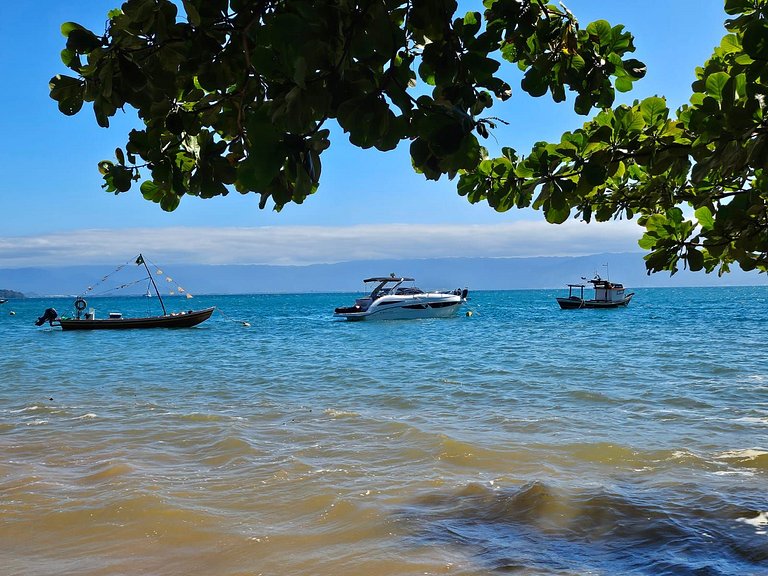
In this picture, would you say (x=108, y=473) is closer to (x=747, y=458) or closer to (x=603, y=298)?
(x=747, y=458)

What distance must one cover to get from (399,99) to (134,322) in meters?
42.8

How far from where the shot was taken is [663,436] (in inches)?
368

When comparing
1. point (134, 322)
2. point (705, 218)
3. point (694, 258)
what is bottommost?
point (134, 322)

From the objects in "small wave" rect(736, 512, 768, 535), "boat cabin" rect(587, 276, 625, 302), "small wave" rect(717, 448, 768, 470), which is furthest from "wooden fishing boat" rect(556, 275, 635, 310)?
"small wave" rect(736, 512, 768, 535)

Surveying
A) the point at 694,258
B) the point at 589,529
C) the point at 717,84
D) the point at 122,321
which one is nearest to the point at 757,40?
the point at 717,84

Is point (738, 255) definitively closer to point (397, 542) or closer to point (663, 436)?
point (397, 542)

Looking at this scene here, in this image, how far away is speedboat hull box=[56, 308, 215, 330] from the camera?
133 ft

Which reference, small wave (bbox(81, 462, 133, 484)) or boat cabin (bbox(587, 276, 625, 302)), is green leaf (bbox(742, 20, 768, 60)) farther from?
boat cabin (bbox(587, 276, 625, 302))

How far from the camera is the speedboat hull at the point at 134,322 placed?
40.5m

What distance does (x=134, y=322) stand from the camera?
4131 centimetres

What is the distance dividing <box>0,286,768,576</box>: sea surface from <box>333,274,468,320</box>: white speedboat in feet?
95.3

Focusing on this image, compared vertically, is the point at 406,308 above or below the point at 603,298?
below

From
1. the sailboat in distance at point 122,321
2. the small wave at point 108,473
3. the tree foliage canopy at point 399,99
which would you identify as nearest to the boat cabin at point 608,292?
the sailboat in distance at point 122,321

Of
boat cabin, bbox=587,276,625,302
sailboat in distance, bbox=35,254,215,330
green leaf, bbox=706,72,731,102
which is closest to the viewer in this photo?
green leaf, bbox=706,72,731,102
